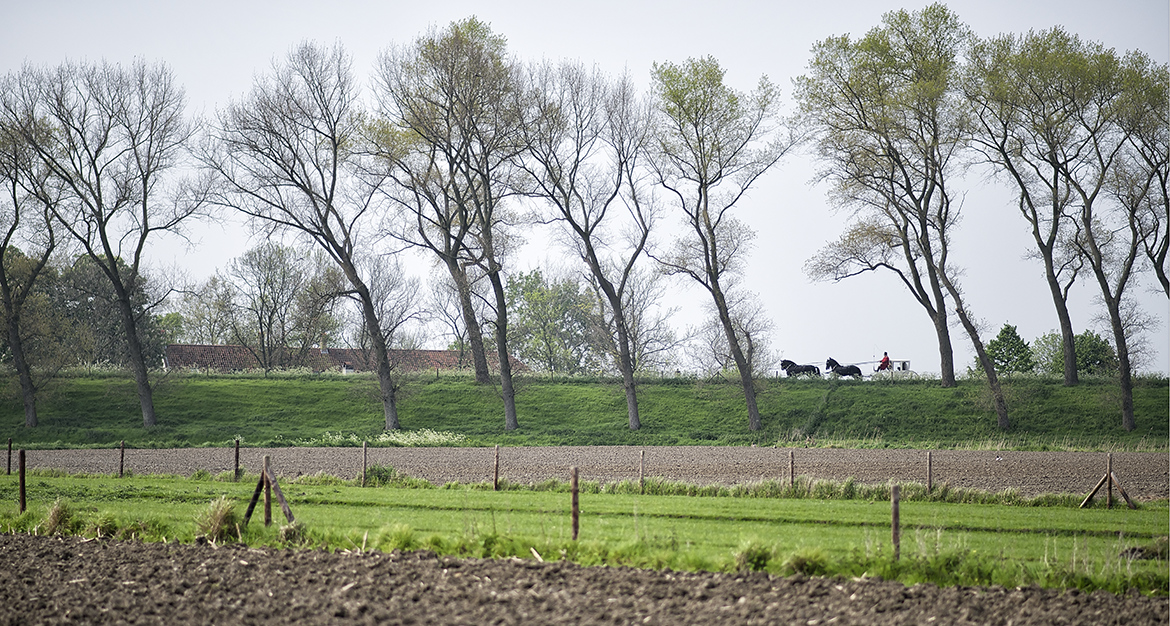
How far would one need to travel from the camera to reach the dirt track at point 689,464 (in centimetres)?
2241

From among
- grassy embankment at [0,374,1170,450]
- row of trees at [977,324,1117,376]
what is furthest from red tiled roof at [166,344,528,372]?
row of trees at [977,324,1117,376]

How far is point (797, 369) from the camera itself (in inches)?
1870

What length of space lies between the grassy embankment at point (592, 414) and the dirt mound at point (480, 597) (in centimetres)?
2392

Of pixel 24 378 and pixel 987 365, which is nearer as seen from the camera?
pixel 987 365

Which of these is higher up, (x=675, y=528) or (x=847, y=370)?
(x=847, y=370)

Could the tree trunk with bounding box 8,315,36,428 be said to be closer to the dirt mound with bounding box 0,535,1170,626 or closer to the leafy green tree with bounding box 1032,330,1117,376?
the dirt mound with bounding box 0,535,1170,626

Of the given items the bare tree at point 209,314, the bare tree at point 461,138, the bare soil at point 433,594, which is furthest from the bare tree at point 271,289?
the bare soil at point 433,594

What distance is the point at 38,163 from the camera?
4016 centimetres

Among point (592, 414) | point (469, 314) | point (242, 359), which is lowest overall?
point (592, 414)

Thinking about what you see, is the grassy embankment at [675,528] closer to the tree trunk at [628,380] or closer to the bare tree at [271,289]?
the tree trunk at [628,380]

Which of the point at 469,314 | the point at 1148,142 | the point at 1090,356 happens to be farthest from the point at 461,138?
the point at 1090,356

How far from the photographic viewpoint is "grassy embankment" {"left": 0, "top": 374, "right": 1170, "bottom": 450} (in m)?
35.3

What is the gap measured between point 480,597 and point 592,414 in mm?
32314

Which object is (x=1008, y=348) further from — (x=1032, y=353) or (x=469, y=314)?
(x=469, y=314)
